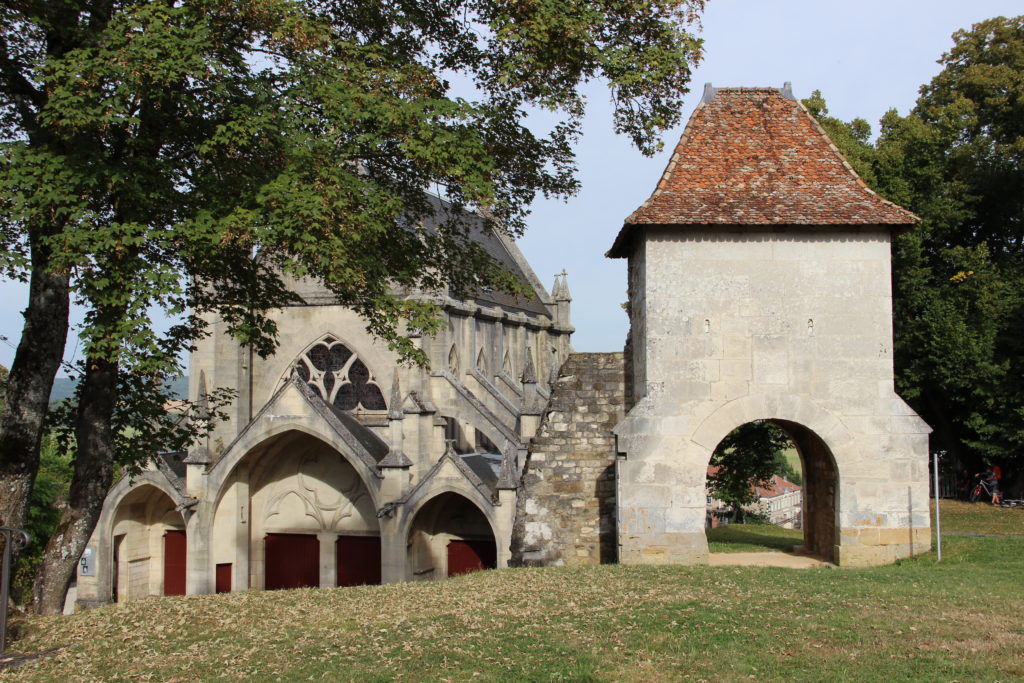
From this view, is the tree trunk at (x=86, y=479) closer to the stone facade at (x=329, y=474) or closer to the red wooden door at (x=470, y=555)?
the stone facade at (x=329, y=474)

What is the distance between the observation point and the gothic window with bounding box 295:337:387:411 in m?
30.7

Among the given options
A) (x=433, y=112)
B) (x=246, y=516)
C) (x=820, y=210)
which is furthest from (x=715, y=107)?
(x=246, y=516)

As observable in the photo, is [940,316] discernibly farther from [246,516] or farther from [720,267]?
[246,516]

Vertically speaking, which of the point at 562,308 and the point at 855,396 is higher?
the point at 562,308

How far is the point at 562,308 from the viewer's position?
4103 centimetres

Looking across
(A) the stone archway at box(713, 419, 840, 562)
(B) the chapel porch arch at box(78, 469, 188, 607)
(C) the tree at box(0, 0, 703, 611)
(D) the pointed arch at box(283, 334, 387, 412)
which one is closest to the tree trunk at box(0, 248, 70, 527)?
(C) the tree at box(0, 0, 703, 611)

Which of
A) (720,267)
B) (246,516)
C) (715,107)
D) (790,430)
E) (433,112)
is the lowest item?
(246,516)

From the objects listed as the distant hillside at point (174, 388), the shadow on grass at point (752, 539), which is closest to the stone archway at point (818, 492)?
the shadow on grass at point (752, 539)

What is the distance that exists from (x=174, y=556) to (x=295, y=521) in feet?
12.5

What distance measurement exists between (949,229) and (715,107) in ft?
46.1

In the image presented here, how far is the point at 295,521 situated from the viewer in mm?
28953

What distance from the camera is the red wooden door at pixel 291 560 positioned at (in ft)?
94.8

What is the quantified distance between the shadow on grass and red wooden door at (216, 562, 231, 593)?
14.6 meters

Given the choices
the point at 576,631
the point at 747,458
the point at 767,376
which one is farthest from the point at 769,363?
the point at 576,631
